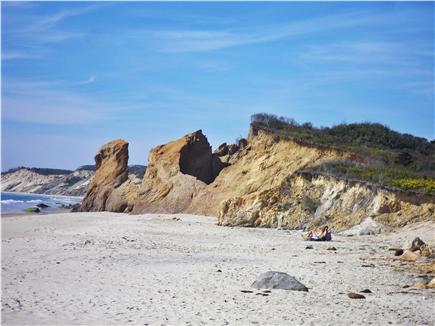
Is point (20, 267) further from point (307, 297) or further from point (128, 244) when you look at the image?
point (307, 297)

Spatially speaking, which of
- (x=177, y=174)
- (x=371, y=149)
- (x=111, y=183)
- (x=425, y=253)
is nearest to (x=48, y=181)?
(x=111, y=183)

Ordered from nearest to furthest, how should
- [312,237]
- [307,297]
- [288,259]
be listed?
[307,297] → [288,259] → [312,237]

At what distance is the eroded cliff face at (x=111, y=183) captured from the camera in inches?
1623

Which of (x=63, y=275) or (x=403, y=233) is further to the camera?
(x=403, y=233)

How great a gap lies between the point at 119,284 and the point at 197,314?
9.61 feet

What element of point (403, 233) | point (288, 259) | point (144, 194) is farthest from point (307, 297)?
point (144, 194)

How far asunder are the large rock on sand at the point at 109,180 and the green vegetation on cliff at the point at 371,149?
12.2 m

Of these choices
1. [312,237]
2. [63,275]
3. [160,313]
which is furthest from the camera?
[312,237]

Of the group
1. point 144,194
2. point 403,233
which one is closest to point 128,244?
point 403,233

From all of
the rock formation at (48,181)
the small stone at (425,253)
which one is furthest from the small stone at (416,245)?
A: the rock formation at (48,181)

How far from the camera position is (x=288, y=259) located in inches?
607

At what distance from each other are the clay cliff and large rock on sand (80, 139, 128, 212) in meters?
0.08

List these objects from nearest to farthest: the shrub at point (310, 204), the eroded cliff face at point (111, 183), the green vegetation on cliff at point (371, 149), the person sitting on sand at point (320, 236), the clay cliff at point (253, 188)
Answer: the person sitting on sand at point (320, 236), the clay cliff at point (253, 188), the green vegetation on cliff at point (371, 149), the shrub at point (310, 204), the eroded cliff face at point (111, 183)

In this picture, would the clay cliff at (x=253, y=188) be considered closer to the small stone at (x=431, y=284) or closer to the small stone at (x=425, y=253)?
the small stone at (x=425, y=253)
